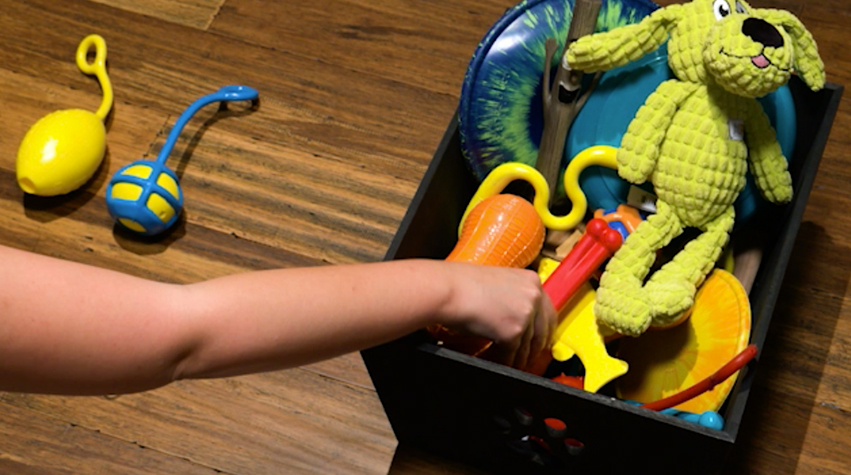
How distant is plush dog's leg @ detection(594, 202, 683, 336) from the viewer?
0.68 m

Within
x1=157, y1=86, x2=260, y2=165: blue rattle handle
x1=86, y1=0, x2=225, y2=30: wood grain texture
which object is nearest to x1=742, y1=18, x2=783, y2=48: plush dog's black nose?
x1=157, y1=86, x2=260, y2=165: blue rattle handle

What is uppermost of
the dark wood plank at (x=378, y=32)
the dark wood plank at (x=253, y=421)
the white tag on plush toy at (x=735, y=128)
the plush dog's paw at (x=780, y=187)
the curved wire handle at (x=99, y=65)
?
the white tag on plush toy at (x=735, y=128)

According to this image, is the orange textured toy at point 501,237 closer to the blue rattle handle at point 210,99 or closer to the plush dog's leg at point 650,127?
the plush dog's leg at point 650,127

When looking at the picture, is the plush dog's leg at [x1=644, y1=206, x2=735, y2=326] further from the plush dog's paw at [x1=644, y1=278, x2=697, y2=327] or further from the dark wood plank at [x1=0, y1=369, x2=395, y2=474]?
the dark wood plank at [x1=0, y1=369, x2=395, y2=474]

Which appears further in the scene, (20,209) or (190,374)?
(20,209)

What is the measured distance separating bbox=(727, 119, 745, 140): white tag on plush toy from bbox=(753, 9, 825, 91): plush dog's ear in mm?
60

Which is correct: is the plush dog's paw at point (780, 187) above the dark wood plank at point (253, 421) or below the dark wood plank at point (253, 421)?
above

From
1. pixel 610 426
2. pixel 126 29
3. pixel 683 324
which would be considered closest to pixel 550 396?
pixel 610 426

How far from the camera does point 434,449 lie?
2.76 feet

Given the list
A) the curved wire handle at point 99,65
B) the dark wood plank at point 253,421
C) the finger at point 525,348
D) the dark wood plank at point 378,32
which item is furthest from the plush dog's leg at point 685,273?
the curved wire handle at point 99,65

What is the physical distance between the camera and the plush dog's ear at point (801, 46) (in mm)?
660

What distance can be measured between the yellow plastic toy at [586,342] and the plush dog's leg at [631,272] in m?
0.02

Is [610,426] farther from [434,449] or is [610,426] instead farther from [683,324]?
[434,449]

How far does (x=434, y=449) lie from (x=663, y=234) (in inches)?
11.9
